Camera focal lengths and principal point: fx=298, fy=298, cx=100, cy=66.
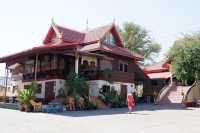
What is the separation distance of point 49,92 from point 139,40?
3675 centimetres

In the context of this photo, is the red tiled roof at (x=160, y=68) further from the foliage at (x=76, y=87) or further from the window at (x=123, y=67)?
the foliage at (x=76, y=87)

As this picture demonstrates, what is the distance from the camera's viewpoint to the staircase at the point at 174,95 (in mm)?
30300

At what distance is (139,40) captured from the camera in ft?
199

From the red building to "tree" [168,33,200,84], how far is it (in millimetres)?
4192

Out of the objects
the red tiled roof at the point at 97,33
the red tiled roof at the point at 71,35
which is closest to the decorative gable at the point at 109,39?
the red tiled roof at the point at 97,33

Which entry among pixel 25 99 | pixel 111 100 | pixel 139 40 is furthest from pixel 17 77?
pixel 139 40

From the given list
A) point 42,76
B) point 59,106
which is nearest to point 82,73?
point 42,76

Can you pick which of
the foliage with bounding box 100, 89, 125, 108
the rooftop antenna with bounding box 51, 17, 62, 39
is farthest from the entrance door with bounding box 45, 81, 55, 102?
the rooftop antenna with bounding box 51, 17, 62, 39

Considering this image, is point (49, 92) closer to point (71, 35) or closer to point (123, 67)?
point (71, 35)

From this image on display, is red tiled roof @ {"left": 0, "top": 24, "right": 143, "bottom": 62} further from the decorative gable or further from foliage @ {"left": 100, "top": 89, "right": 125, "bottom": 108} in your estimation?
foliage @ {"left": 100, "top": 89, "right": 125, "bottom": 108}

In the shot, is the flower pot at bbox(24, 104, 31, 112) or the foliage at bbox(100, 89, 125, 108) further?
the foliage at bbox(100, 89, 125, 108)

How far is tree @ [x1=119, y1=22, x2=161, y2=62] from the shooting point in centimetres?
6000

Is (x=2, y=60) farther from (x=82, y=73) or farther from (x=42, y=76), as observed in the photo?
(x=82, y=73)

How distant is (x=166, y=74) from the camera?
3875 centimetres
